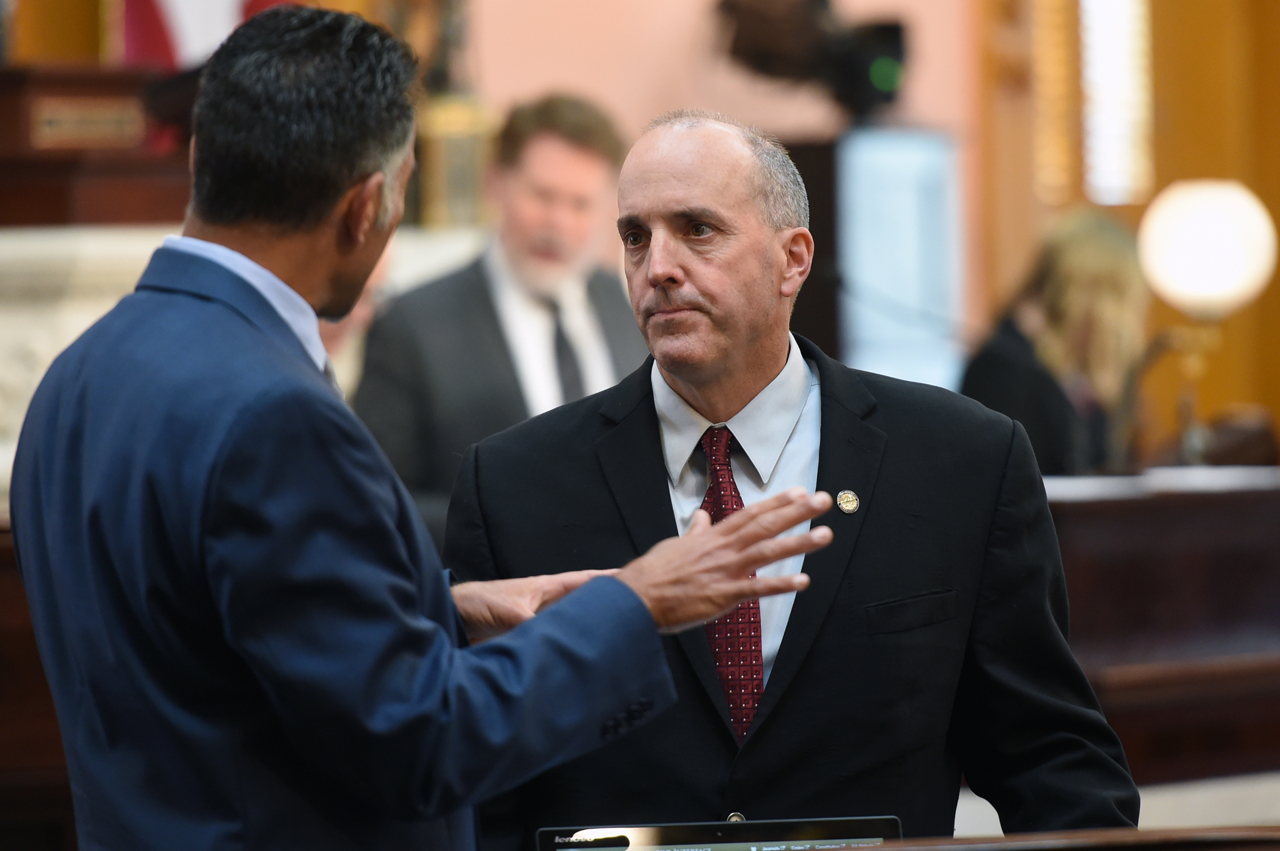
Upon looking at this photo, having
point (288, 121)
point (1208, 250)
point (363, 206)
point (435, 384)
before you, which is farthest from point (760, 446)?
point (1208, 250)

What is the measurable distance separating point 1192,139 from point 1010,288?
2.68 meters

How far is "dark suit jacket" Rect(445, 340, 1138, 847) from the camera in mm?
1676

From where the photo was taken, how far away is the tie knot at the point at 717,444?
1778 millimetres

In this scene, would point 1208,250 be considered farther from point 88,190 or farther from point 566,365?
point 88,190

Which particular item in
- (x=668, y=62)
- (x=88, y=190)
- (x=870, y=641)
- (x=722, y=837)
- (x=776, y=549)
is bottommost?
(x=722, y=837)

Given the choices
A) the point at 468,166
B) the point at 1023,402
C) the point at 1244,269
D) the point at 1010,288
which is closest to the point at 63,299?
the point at 468,166

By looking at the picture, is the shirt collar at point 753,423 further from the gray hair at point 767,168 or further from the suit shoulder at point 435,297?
the suit shoulder at point 435,297

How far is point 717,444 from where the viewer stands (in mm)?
1787

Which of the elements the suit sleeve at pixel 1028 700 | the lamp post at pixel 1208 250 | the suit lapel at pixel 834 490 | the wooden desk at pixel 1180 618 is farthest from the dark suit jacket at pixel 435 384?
the lamp post at pixel 1208 250

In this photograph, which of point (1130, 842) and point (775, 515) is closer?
point (1130, 842)

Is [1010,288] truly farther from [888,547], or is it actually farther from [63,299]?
[888,547]

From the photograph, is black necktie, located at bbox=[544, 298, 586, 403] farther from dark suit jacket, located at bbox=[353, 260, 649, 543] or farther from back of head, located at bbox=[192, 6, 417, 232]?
back of head, located at bbox=[192, 6, 417, 232]

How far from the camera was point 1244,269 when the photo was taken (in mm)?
6770

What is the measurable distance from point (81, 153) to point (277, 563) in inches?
155
